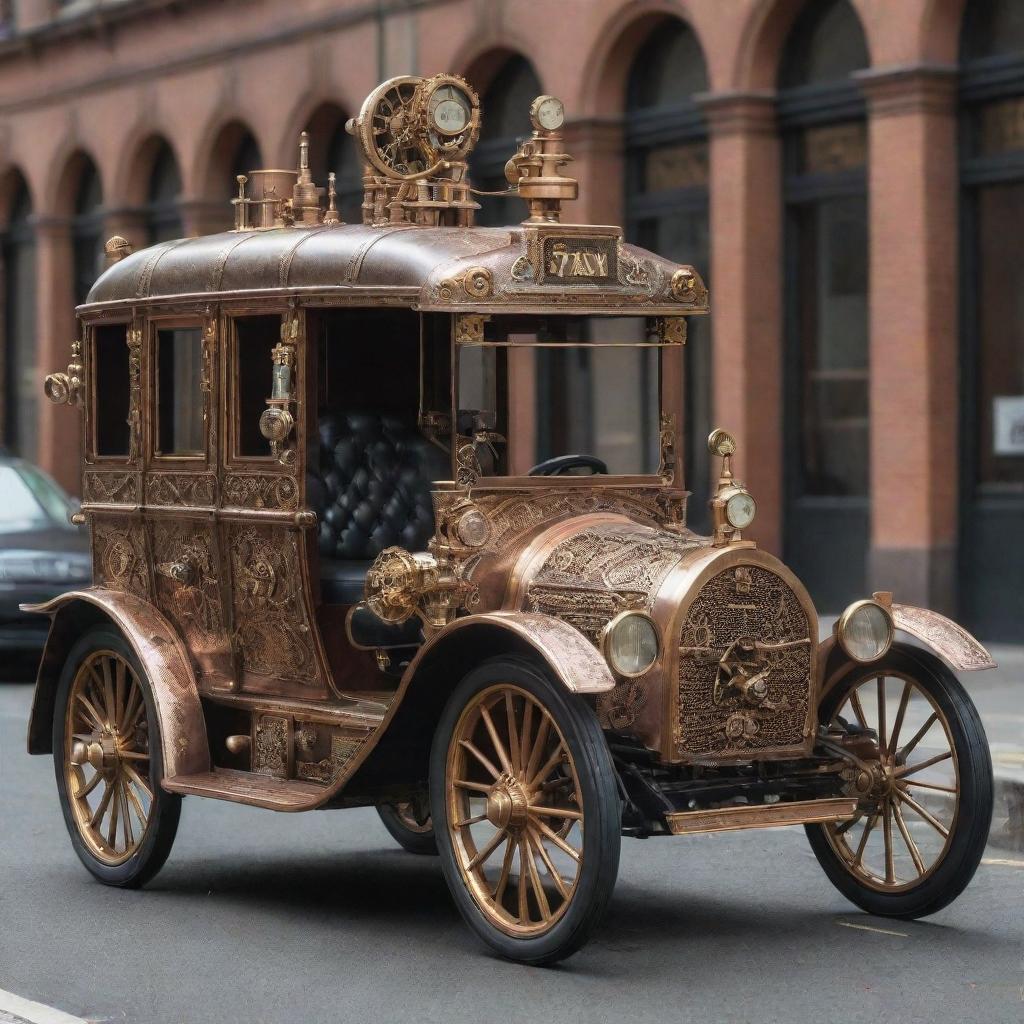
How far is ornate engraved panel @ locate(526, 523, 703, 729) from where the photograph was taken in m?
7.52

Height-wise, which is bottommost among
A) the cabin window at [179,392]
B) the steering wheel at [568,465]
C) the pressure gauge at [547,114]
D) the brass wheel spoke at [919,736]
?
the brass wheel spoke at [919,736]

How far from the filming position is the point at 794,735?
7.68m

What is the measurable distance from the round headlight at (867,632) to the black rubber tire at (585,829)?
1.03 metres

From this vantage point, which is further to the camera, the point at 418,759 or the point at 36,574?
the point at 36,574

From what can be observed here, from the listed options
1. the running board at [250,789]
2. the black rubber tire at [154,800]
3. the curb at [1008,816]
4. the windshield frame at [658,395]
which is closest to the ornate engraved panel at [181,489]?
the black rubber tire at [154,800]

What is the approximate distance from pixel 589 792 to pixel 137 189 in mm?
23075

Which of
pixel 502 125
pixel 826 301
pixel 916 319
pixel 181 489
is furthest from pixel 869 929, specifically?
pixel 502 125

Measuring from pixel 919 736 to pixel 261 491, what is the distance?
241cm

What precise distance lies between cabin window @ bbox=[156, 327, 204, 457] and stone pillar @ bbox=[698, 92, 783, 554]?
430 inches

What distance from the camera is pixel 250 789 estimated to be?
8.48m

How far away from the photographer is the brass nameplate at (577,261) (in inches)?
319

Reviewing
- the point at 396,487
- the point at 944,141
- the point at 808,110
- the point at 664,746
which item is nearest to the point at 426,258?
the point at 396,487

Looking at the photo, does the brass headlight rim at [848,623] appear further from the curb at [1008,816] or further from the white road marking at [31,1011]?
the white road marking at [31,1011]

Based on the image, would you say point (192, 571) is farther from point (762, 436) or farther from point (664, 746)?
point (762, 436)
